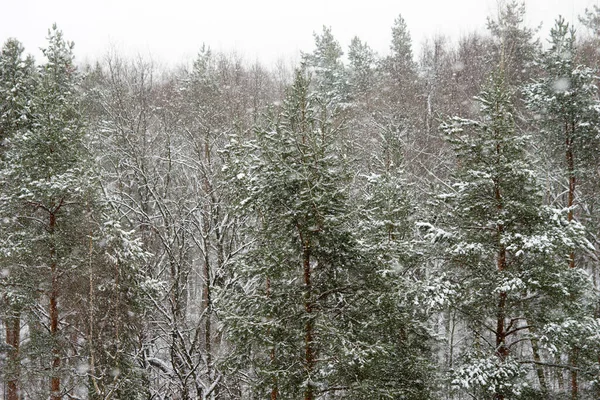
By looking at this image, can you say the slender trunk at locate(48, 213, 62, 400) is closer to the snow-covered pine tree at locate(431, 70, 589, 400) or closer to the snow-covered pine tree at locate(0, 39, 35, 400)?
the snow-covered pine tree at locate(0, 39, 35, 400)

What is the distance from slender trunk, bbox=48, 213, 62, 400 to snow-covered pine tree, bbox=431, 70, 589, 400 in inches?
378

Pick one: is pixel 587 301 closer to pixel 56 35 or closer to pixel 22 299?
pixel 22 299

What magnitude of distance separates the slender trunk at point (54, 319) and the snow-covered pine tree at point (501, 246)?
378 inches

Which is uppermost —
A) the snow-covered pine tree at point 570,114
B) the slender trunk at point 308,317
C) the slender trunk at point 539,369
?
the snow-covered pine tree at point 570,114

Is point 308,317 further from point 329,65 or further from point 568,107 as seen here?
point 329,65

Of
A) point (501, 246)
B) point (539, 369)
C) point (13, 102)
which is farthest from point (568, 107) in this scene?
point (13, 102)

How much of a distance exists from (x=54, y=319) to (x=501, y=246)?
11.6 m

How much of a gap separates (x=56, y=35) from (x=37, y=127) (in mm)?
6482

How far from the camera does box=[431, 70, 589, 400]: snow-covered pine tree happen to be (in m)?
9.23

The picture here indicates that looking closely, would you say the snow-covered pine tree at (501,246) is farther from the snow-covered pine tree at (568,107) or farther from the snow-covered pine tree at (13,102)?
the snow-covered pine tree at (13,102)

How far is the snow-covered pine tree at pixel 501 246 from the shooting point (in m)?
9.23

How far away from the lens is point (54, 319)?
39.7ft

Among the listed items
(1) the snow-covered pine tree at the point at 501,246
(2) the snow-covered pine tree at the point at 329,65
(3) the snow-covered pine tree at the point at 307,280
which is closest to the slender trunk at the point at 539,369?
(1) the snow-covered pine tree at the point at 501,246

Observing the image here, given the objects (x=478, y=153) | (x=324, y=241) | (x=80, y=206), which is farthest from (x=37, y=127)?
(x=478, y=153)
